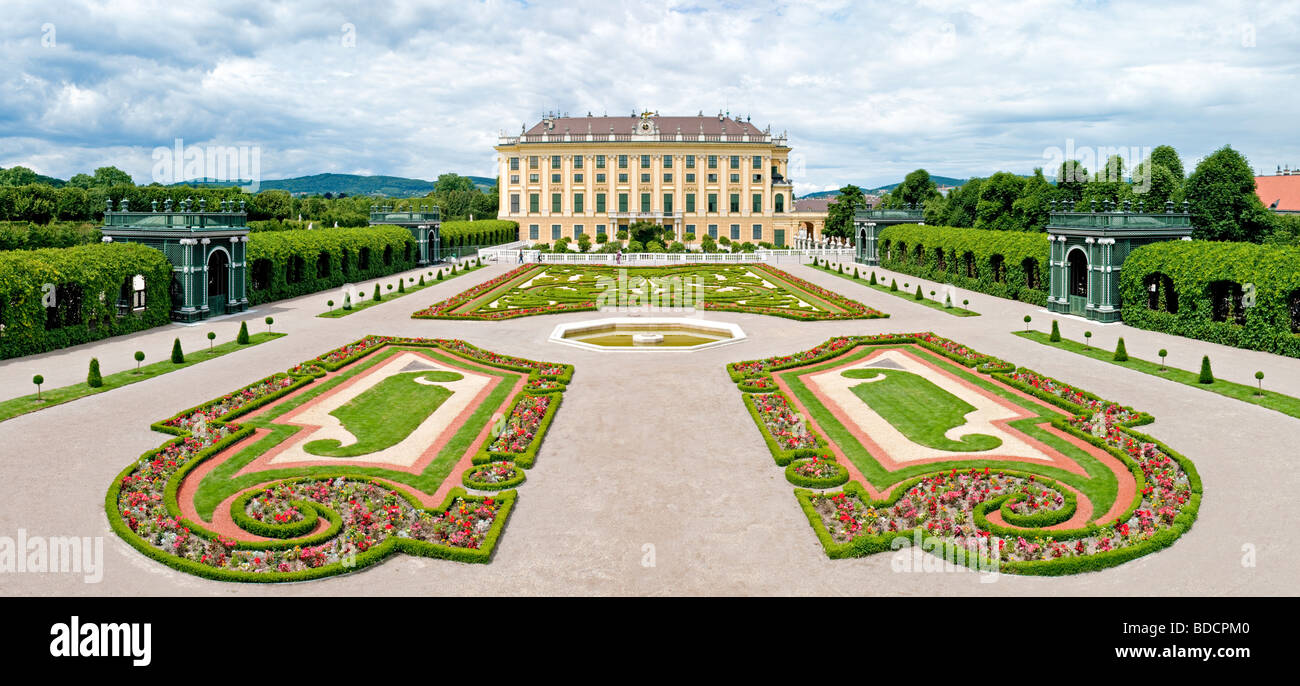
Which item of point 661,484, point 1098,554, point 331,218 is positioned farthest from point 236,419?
point 331,218

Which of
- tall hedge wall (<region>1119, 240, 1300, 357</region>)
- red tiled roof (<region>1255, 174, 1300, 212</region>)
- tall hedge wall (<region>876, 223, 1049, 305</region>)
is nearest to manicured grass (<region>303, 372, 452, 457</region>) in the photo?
tall hedge wall (<region>1119, 240, 1300, 357</region>)

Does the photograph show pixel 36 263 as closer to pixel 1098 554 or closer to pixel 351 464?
pixel 351 464

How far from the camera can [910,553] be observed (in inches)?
579

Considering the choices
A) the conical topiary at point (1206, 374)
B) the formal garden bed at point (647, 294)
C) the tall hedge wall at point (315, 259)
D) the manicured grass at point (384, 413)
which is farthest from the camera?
the tall hedge wall at point (315, 259)

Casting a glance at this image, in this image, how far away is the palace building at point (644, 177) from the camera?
116m

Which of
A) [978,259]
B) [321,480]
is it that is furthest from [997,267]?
[321,480]

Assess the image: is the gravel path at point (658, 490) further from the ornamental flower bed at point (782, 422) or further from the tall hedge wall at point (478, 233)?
the tall hedge wall at point (478, 233)

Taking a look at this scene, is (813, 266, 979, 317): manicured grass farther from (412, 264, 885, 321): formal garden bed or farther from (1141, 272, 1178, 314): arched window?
(1141, 272, 1178, 314): arched window

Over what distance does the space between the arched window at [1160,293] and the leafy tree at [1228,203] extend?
60.5 ft

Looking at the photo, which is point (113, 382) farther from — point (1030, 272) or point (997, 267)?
point (997, 267)

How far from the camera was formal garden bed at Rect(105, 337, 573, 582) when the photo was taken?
14617mm

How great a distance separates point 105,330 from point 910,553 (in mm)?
34690

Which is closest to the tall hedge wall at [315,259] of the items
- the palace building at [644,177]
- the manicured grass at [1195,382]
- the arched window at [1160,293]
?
the manicured grass at [1195,382]
